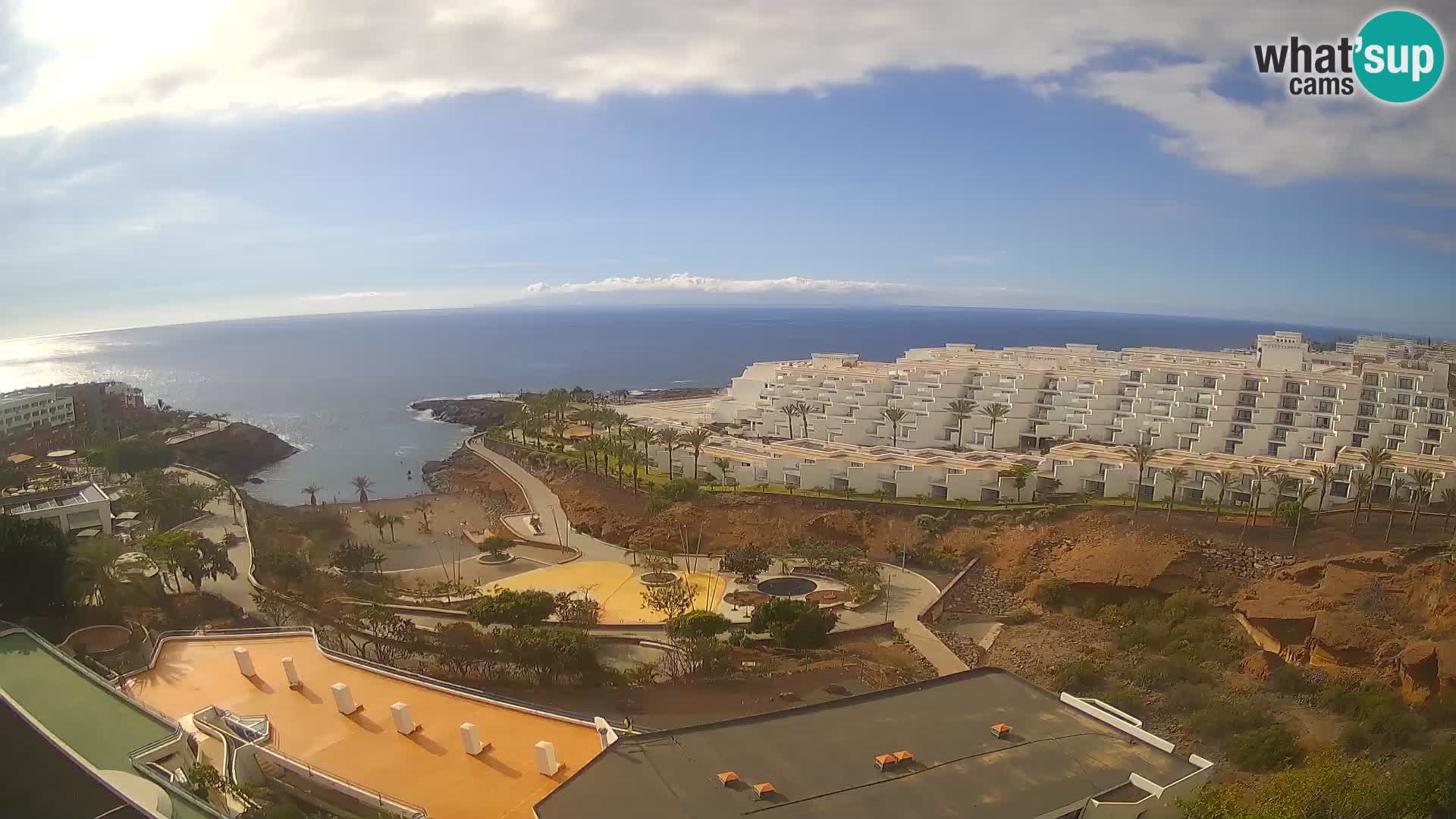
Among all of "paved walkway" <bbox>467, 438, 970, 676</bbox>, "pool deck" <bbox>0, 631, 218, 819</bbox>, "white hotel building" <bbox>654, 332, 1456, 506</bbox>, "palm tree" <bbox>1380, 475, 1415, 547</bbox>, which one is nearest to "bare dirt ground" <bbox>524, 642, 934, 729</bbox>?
"paved walkway" <bbox>467, 438, 970, 676</bbox>

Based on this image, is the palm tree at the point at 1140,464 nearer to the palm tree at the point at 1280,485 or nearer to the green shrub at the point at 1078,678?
the palm tree at the point at 1280,485

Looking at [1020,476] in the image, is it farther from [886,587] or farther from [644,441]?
[644,441]

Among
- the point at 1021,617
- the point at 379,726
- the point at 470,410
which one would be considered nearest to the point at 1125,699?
the point at 1021,617

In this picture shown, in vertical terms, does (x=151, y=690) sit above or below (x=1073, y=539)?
above

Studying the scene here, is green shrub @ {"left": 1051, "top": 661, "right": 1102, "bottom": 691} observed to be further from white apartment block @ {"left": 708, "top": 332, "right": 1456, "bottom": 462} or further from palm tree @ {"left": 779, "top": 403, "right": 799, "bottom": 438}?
palm tree @ {"left": 779, "top": 403, "right": 799, "bottom": 438}

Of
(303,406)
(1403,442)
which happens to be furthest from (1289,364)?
(303,406)

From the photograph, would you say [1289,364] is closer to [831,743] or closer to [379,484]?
[831,743]
